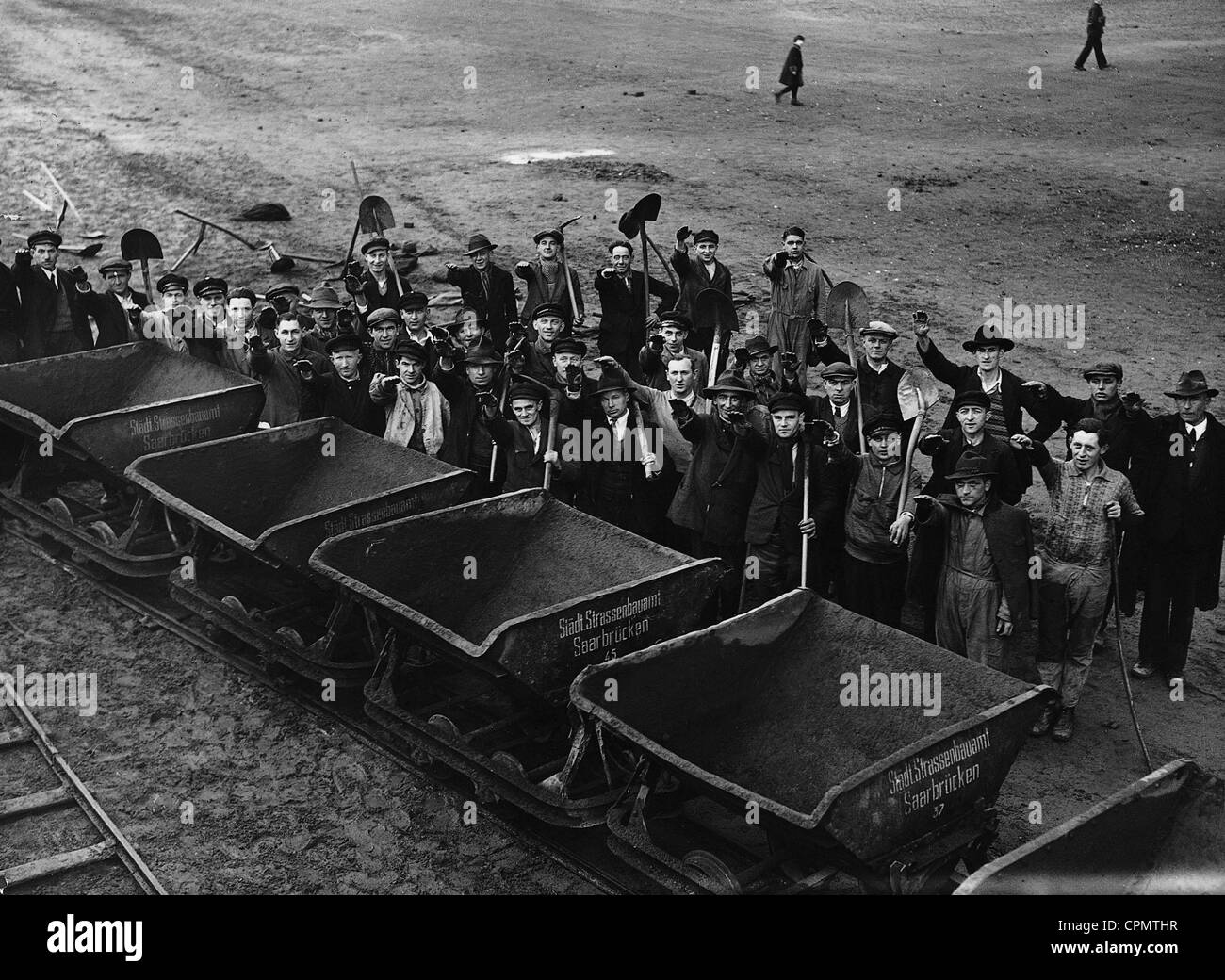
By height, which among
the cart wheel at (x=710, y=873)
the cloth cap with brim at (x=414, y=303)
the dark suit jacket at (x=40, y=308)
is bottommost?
the cart wheel at (x=710, y=873)

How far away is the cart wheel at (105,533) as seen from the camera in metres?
10.0

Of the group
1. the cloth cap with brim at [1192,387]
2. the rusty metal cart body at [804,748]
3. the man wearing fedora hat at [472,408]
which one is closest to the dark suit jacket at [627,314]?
the man wearing fedora hat at [472,408]

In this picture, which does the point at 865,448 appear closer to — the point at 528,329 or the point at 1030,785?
the point at 1030,785

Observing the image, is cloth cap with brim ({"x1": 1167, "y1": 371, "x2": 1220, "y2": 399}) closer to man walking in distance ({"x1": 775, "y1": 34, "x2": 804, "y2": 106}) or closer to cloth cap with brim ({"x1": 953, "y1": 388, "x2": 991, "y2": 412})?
cloth cap with brim ({"x1": 953, "y1": 388, "x2": 991, "y2": 412})

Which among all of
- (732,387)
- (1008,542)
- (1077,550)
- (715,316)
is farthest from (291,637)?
(1077,550)

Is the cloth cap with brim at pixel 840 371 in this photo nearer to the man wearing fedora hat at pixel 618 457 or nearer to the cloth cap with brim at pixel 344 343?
the man wearing fedora hat at pixel 618 457

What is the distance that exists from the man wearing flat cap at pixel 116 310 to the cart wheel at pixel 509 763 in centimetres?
664

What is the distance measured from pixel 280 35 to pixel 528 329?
1991 centimetres

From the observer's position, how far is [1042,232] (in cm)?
1820

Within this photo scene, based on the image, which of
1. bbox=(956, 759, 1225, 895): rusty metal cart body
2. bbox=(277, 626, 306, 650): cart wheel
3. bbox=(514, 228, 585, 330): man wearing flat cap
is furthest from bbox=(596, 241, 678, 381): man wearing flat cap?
bbox=(956, 759, 1225, 895): rusty metal cart body

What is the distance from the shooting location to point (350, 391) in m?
10.1

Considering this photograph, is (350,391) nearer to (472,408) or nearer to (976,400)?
(472,408)

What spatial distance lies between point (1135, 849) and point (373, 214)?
1016cm

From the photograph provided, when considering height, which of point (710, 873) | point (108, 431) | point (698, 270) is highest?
point (698, 270)
